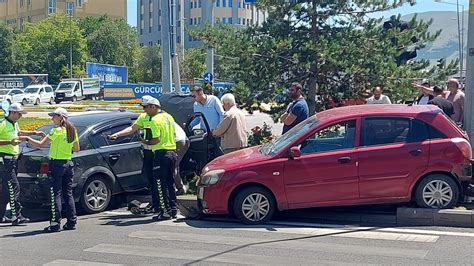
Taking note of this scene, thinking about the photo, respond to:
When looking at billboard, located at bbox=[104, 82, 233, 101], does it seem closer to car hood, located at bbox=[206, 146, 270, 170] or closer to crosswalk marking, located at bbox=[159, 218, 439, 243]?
car hood, located at bbox=[206, 146, 270, 170]

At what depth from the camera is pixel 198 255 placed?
7758 millimetres

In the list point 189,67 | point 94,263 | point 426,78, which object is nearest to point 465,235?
point 94,263

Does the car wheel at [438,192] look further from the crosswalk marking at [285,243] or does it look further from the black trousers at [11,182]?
the black trousers at [11,182]

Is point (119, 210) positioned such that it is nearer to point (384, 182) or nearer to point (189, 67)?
point (384, 182)

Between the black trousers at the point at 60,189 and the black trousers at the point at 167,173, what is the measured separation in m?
1.26

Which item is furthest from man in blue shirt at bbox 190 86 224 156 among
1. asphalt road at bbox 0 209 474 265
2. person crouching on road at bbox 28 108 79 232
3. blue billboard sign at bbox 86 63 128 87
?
blue billboard sign at bbox 86 63 128 87

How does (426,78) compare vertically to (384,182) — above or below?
above

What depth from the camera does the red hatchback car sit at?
926 cm

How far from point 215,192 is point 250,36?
276 inches

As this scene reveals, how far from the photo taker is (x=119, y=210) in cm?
1096

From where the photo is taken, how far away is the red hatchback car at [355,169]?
9258mm

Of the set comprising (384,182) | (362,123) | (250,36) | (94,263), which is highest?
(250,36)

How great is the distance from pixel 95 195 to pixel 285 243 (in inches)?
142

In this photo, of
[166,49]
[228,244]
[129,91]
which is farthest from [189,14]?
[228,244]
